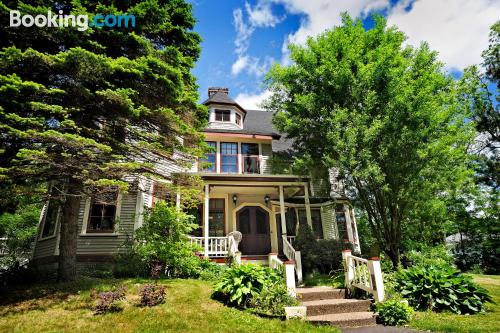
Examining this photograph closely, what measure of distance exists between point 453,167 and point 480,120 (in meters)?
14.5

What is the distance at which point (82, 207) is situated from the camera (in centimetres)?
998

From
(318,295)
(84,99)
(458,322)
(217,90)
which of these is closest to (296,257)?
(318,295)

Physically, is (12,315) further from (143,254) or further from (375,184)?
(375,184)

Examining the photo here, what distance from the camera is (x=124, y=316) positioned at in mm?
5016

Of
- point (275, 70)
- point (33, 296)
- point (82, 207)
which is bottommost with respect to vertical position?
point (33, 296)

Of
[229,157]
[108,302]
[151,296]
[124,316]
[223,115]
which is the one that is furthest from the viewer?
[223,115]

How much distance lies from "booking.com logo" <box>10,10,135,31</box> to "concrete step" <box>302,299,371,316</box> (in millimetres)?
8601

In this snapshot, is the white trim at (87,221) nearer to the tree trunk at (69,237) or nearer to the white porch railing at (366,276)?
the tree trunk at (69,237)

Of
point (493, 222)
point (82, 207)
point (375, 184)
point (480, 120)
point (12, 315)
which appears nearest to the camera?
point (12, 315)

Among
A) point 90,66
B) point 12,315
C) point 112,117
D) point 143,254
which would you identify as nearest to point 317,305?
point 143,254

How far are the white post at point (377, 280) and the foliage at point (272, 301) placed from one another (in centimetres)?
189

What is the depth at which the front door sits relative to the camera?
1300 cm

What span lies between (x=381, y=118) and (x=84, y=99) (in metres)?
9.40

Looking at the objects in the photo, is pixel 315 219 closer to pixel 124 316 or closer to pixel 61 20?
pixel 124 316
